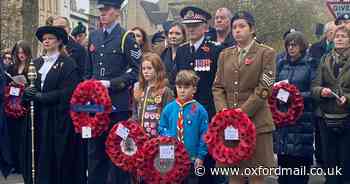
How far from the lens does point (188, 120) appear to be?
7.30 metres

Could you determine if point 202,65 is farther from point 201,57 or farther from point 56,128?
point 56,128

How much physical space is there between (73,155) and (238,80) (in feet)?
8.20

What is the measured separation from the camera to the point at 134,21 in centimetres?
9981

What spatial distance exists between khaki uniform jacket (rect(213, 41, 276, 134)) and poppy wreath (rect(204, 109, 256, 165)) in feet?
0.58

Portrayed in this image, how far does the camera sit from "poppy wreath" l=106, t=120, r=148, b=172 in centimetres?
752

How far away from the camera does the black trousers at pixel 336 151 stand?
8.05 meters

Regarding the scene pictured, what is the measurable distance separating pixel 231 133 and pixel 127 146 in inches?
56.6

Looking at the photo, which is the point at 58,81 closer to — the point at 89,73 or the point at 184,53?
the point at 89,73

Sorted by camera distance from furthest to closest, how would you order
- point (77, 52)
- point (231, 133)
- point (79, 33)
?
point (79, 33)
point (77, 52)
point (231, 133)

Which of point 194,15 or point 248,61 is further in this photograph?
point 194,15

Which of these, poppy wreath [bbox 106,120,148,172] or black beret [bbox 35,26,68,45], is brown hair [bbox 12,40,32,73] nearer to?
black beret [bbox 35,26,68,45]

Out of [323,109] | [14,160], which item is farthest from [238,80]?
[14,160]

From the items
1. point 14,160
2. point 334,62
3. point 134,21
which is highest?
point 134,21

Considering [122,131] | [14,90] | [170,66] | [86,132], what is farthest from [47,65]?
[14,90]
